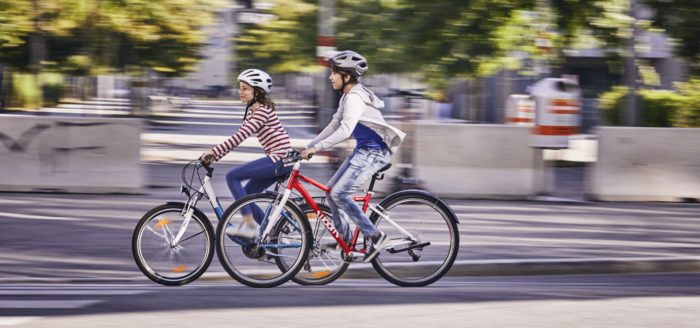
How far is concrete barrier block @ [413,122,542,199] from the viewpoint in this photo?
14.3 meters

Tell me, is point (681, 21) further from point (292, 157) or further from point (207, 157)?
point (207, 157)

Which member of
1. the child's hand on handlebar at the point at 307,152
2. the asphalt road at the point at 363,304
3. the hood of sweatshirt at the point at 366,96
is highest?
the hood of sweatshirt at the point at 366,96

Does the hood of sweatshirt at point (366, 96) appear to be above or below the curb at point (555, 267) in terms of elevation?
above

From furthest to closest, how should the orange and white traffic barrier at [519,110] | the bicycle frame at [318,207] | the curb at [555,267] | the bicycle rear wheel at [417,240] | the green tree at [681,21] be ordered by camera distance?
the orange and white traffic barrier at [519,110] → the green tree at [681,21] → the curb at [555,267] → the bicycle rear wheel at [417,240] → the bicycle frame at [318,207]

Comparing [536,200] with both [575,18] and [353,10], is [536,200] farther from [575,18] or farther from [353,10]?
[353,10]

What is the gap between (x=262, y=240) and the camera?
7668mm

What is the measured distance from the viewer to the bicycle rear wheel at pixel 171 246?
7672mm

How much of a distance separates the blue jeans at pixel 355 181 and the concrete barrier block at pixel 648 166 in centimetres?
744

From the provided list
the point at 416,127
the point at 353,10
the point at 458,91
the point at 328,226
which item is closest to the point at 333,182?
the point at 328,226

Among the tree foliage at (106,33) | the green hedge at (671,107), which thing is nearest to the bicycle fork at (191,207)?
the tree foliage at (106,33)

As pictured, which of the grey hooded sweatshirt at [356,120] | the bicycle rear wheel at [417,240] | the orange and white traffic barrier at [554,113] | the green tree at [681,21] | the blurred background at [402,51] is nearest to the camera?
the grey hooded sweatshirt at [356,120]

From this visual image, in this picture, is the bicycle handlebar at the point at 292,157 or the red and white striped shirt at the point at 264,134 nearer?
the bicycle handlebar at the point at 292,157

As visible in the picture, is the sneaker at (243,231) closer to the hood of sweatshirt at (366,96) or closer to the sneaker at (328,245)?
the sneaker at (328,245)

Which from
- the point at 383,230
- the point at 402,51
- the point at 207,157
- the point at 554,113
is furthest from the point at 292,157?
the point at 402,51
